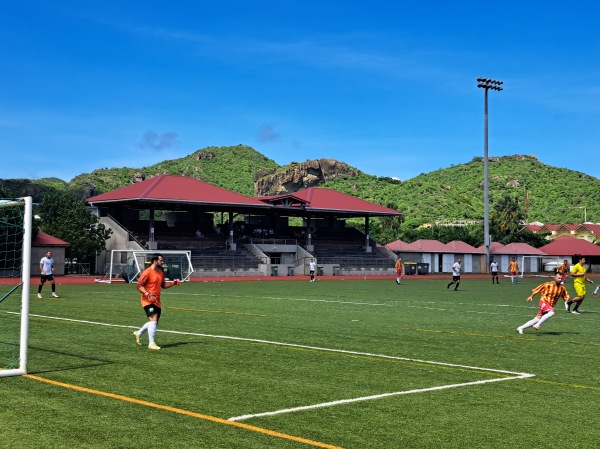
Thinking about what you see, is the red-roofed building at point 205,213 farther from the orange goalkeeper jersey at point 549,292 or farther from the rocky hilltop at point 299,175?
the rocky hilltop at point 299,175

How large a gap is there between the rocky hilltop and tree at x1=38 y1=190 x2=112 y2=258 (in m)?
105

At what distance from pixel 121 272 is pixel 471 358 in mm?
46654

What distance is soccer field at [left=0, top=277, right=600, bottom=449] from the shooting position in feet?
28.4

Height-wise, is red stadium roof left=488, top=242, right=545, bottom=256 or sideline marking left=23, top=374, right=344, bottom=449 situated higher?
red stadium roof left=488, top=242, right=545, bottom=256

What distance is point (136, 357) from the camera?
1428cm

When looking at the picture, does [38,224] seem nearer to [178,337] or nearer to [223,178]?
[178,337]

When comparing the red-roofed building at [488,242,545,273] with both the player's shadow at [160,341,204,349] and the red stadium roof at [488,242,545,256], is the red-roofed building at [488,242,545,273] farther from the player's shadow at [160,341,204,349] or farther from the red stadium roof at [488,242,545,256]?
the player's shadow at [160,341,204,349]

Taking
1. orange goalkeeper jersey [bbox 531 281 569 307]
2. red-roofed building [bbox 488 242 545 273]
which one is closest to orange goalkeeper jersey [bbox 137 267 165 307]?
orange goalkeeper jersey [bbox 531 281 569 307]

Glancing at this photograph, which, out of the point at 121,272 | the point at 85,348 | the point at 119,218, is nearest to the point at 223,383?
the point at 85,348

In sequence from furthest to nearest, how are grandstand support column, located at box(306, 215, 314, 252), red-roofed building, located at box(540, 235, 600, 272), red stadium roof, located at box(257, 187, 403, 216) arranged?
red-roofed building, located at box(540, 235, 600, 272), red stadium roof, located at box(257, 187, 403, 216), grandstand support column, located at box(306, 215, 314, 252)

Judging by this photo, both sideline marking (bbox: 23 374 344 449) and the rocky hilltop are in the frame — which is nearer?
sideline marking (bbox: 23 374 344 449)

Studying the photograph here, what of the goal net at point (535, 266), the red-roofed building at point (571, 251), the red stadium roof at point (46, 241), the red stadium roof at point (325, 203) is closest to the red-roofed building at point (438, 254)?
the red stadium roof at point (325, 203)

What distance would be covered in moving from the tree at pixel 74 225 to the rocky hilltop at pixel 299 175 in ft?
345

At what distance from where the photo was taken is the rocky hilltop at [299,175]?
179000 mm
